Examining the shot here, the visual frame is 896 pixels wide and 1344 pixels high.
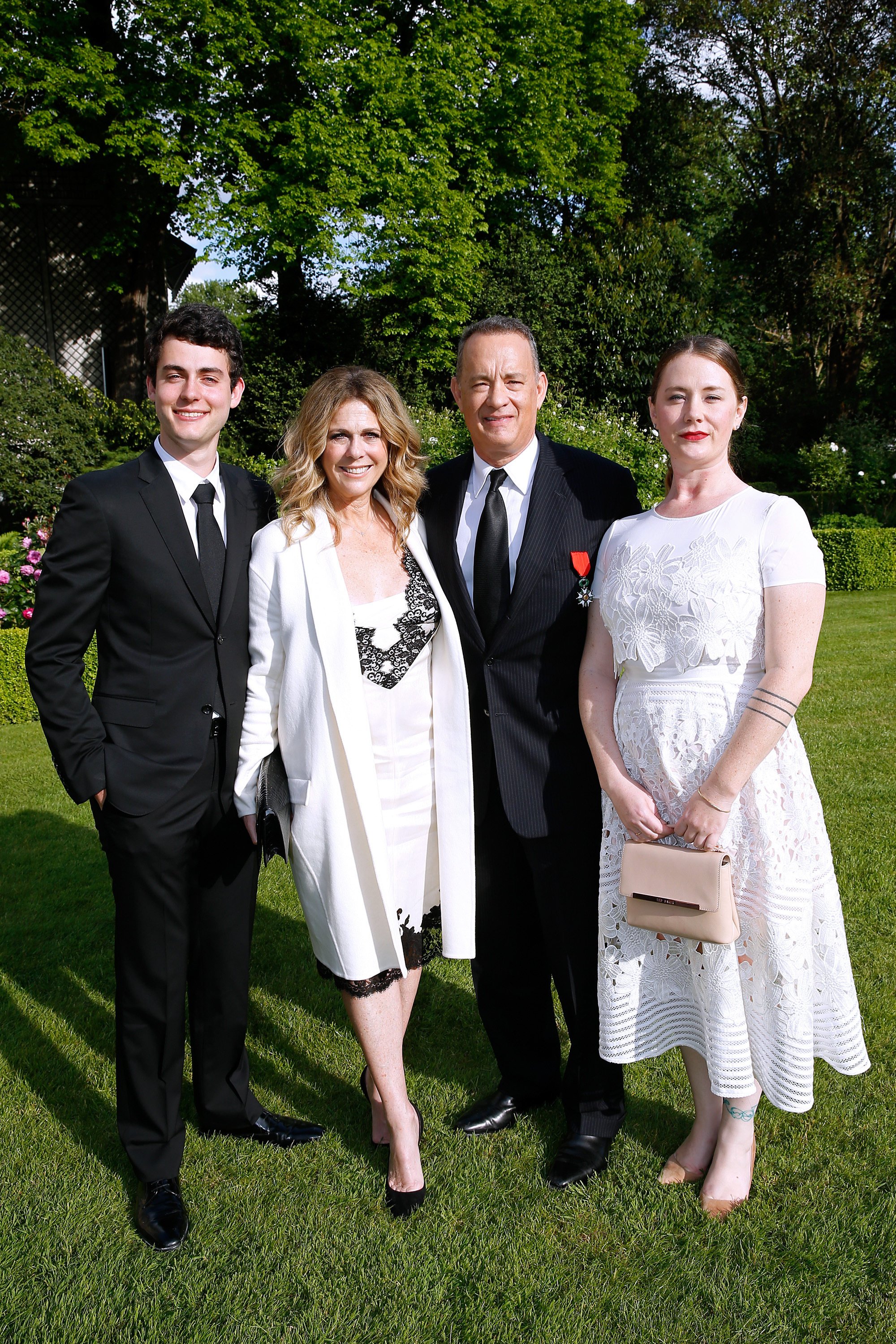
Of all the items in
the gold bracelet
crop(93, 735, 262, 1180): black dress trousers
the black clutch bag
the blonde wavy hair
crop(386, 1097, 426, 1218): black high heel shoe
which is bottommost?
crop(386, 1097, 426, 1218): black high heel shoe

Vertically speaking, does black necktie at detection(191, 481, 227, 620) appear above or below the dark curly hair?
below

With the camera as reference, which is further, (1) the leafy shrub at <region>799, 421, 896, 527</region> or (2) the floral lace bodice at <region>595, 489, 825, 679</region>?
(1) the leafy shrub at <region>799, 421, 896, 527</region>

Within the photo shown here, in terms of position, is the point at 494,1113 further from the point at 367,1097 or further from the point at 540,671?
the point at 540,671

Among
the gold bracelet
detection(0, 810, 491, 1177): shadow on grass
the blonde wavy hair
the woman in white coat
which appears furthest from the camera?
detection(0, 810, 491, 1177): shadow on grass

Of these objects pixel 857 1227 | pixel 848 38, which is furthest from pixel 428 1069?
pixel 848 38

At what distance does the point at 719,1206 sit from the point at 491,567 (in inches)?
80.2

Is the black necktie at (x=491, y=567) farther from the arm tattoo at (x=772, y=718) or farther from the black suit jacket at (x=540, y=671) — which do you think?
the arm tattoo at (x=772, y=718)

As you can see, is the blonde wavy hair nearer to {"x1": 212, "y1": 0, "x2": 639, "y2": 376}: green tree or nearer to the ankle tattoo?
the ankle tattoo

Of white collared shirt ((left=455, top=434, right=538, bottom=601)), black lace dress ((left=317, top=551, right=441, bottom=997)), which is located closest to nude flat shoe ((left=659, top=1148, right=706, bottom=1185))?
black lace dress ((left=317, top=551, right=441, bottom=997))

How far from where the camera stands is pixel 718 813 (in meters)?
2.55

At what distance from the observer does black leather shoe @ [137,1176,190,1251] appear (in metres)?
2.75

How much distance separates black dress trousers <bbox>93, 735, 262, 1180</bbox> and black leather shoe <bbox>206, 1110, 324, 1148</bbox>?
1.07 ft

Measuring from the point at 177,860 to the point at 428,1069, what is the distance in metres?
1.47

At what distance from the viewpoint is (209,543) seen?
2.89 metres
